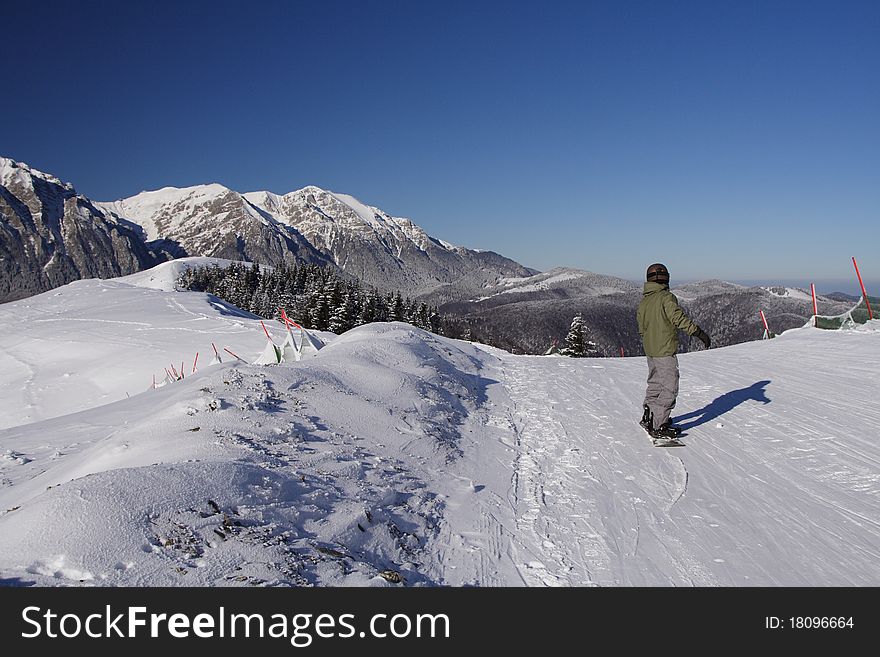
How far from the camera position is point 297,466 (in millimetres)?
4910

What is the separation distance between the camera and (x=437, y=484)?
554 cm

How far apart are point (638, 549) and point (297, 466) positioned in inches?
130

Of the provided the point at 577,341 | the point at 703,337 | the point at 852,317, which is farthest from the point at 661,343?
the point at 577,341

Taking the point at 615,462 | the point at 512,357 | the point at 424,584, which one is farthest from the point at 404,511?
the point at 512,357

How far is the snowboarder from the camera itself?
7.00 m

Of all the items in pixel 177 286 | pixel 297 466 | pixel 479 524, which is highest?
pixel 177 286

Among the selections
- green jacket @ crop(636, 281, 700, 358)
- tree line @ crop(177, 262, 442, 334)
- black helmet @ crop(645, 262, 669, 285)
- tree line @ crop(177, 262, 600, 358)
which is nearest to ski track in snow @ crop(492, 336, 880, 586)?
green jacket @ crop(636, 281, 700, 358)

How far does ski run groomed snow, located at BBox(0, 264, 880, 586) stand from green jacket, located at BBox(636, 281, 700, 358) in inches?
57.2

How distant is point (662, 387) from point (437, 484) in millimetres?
3803

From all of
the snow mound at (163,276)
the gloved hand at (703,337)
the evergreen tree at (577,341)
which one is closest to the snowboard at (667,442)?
the gloved hand at (703,337)

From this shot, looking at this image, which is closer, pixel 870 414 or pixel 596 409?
pixel 870 414

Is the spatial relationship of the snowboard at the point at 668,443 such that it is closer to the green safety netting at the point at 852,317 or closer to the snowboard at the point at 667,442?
the snowboard at the point at 667,442
